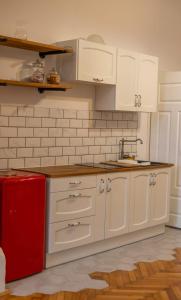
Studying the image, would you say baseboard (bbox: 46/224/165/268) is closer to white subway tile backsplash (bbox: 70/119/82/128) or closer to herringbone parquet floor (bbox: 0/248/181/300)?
herringbone parquet floor (bbox: 0/248/181/300)

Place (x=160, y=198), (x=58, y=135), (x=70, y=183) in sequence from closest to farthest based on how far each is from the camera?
(x=70, y=183) → (x=58, y=135) → (x=160, y=198)

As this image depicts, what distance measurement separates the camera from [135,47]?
17.6 feet

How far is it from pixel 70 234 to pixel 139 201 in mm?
1082

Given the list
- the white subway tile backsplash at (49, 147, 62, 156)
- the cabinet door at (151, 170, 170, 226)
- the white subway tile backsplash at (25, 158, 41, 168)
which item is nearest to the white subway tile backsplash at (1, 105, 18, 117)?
the white subway tile backsplash at (25, 158, 41, 168)

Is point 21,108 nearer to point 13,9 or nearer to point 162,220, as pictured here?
point 13,9

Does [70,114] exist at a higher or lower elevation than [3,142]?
higher

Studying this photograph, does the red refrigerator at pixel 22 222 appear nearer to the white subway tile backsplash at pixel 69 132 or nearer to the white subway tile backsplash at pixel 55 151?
the white subway tile backsplash at pixel 55 151

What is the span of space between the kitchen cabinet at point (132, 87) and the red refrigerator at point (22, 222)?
1460 mm

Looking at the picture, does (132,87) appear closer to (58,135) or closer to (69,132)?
(69,132)

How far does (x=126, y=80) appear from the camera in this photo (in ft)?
15.5

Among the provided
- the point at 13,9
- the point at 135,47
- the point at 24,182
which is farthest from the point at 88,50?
the point at 24,182

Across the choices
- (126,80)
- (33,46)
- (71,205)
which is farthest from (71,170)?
(126,80)

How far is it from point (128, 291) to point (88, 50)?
2293 millimetres

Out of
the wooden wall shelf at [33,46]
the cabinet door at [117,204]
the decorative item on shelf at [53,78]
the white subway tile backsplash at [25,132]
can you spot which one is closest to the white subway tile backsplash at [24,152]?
the white subway tile backsplash at [25,132]
